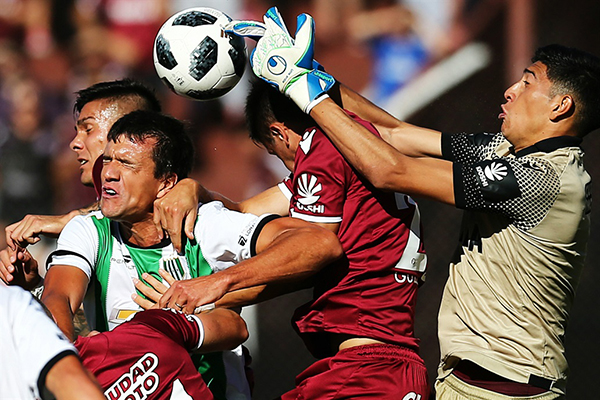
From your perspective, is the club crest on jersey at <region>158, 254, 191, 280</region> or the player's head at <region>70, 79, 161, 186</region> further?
the player's head at <region>70, 79, 161, 186</region>

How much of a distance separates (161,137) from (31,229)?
2.52ft

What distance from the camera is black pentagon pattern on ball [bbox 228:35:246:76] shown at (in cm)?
338

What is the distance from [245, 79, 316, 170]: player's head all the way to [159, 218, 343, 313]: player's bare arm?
0.46 metres

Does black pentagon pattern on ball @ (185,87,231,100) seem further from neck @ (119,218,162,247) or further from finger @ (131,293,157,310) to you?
finger @ (131,293,157,310)

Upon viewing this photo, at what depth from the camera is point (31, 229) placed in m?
3.40

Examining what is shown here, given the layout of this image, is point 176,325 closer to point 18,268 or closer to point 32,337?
point 32,337

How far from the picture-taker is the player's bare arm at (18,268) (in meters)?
3.29

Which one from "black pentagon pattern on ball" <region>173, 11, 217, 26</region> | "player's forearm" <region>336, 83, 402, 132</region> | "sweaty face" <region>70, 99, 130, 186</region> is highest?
"black pentagon pattern on ball" <region>173, 11, 217, 26</region>

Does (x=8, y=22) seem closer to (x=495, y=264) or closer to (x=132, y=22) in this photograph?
(x=132, y=22)

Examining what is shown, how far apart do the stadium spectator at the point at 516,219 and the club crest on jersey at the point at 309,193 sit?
16 centimetres

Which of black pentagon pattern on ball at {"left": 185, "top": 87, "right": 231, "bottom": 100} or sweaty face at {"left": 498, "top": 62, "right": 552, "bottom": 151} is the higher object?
black pentagon pattern on ball at {"left": 185, "top": 87, "right": 231, "bottom": 100}

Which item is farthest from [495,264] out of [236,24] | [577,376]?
[577,376]

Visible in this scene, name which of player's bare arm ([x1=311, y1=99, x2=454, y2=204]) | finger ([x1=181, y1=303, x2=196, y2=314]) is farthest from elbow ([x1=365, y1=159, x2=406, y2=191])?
finger ([x1=181, y1=303, x2=196, y2=314])

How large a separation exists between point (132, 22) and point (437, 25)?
233cm
